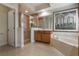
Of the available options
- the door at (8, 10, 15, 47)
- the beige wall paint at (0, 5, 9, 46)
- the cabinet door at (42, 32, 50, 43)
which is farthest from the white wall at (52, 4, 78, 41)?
the beige wall paint at (0, 5, 9, 46)

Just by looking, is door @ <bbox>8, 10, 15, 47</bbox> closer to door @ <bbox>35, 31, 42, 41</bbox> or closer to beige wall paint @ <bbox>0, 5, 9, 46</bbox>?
beige wall paint @ <bbox>0, 5, 9, 46</bbox>

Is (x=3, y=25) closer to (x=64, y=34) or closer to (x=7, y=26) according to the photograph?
(x=7, y=26)

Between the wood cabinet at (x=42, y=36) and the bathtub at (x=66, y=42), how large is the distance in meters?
0.13

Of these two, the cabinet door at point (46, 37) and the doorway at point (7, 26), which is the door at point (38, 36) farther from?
the doorway at point (7, 26)

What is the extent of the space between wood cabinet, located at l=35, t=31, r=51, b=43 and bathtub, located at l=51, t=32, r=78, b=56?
127mm

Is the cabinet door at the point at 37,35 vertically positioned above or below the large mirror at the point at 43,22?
below

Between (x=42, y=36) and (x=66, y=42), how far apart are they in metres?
0.62

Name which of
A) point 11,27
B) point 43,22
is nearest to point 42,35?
point 43,22

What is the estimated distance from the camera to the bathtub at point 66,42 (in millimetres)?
1734

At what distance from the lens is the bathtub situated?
1734mm

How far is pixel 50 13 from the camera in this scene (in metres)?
2.08

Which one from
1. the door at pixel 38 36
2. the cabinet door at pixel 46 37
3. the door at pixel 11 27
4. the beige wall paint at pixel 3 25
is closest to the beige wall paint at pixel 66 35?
Result: the cabinet door at pixel 46 37

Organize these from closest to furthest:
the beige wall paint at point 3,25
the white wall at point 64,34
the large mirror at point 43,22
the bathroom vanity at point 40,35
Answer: the white wall at point 64,34 < the large mirror at point 43,22 < the bathroom vanity at point 40,35 < the beige wall paint at point 3,25

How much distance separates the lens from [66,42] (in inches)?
78.2
